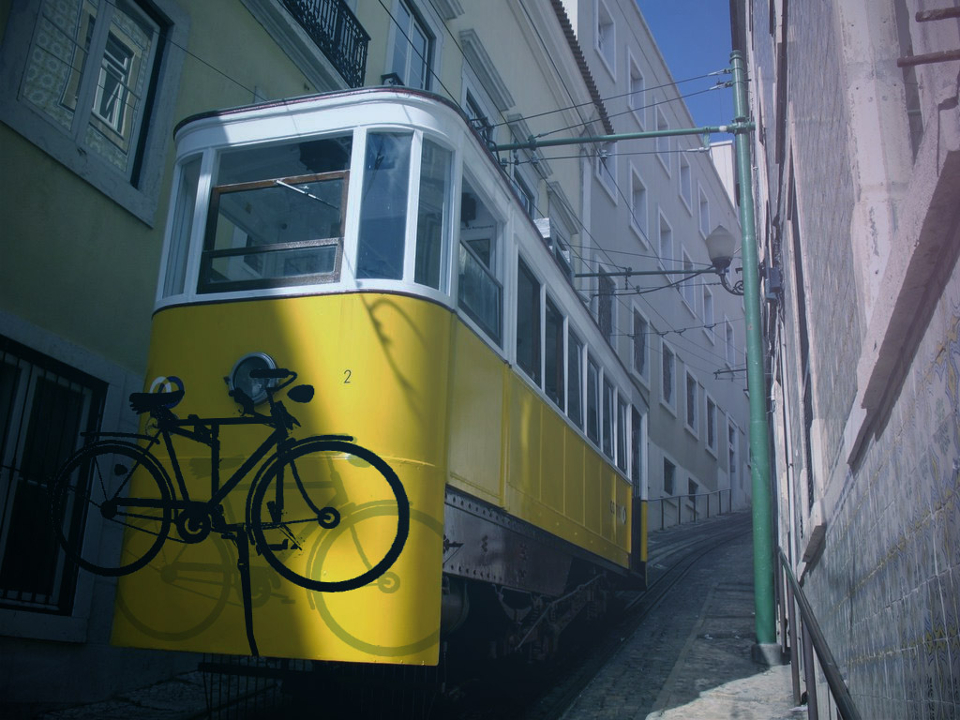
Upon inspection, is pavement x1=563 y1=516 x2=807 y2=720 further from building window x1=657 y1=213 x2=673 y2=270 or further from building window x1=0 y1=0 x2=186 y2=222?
building window x1=657 y1=213 x2=673 y2=270

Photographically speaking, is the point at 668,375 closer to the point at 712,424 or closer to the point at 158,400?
the point at 712,424

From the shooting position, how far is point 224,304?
5.26 m

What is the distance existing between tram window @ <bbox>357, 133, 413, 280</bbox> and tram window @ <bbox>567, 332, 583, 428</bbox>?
2768mm

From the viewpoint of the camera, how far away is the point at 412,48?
12.0 meters

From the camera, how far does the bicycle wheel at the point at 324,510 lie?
457cm

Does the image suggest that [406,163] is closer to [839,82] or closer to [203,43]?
[839,82]

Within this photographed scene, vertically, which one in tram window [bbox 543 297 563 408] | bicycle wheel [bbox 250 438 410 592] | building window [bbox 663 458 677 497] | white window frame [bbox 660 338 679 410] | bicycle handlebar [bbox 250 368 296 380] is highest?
white window frame [bbox 660 338 679 410]

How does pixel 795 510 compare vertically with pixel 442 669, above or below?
above

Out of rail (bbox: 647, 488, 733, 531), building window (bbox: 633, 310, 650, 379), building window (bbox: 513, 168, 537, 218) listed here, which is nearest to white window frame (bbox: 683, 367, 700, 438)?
rail (bbox: 647, 488, 733, 531)

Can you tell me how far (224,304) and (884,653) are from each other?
364 centimetres

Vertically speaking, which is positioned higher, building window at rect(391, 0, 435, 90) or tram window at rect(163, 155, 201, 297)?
building window at rect(391, 0, 435, 90)

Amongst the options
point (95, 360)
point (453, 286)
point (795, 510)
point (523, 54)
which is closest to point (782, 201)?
point (795, 510)

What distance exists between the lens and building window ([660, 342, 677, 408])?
23.7 m

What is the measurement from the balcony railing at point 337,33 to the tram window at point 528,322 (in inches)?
154
